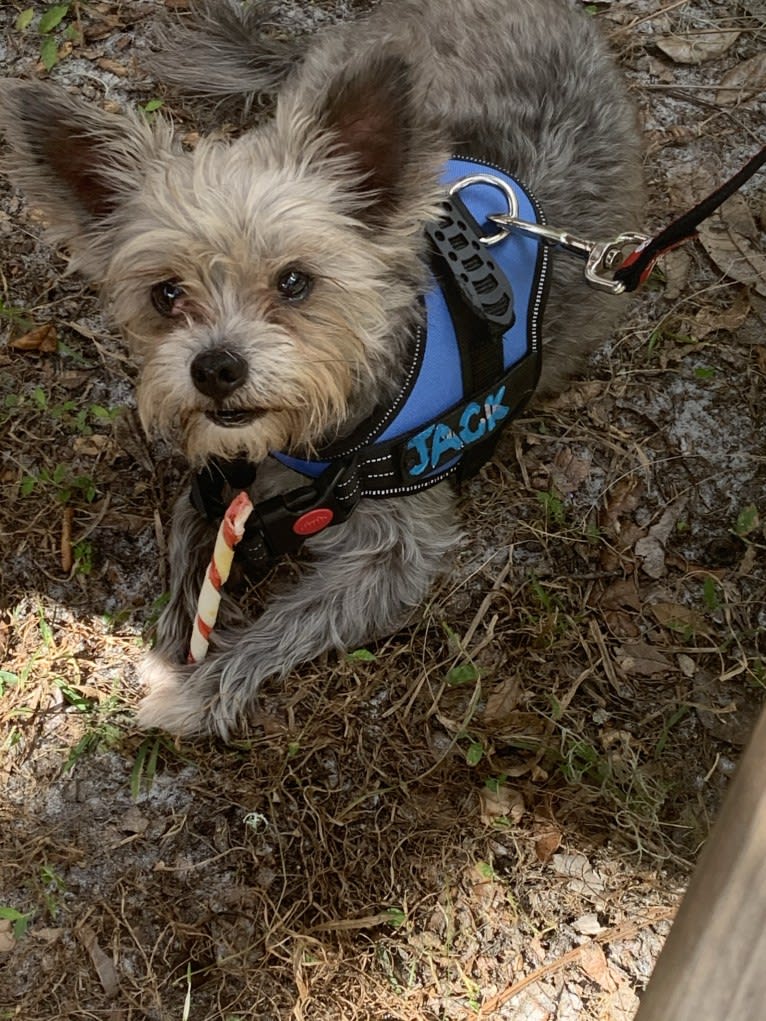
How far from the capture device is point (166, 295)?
2.88 meters

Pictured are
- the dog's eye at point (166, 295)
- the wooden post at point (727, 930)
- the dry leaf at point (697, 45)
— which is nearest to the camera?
the wooden post at point (727, 930)

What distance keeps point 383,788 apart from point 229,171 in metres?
2.19

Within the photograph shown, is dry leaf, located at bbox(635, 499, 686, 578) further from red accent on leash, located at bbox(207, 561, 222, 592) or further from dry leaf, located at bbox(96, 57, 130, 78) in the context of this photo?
dry leaf, located at bbox(96, 57, 130, 78)

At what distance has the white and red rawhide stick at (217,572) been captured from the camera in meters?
3.34

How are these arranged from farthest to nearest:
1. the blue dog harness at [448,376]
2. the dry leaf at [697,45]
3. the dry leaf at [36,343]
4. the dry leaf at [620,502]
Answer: the dry leaf at [697,45] < the dry leaf at [36,343] < the dry leaf at [620,502] < the blue dog harness at [448,376]

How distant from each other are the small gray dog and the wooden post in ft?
5.87

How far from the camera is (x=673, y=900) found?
327 cm

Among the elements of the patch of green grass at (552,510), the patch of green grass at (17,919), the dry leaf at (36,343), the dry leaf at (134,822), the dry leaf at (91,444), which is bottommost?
the patch of green grass at (17,919)

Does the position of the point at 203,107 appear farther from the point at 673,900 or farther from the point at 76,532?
the point at 673,900

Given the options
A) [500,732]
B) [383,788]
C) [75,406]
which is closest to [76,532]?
[75,406]

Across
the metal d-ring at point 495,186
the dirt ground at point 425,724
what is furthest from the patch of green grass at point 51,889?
the metal d-ring at point 495,186

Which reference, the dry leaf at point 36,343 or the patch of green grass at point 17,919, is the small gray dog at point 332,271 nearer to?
the patch of green grass at point 17,919

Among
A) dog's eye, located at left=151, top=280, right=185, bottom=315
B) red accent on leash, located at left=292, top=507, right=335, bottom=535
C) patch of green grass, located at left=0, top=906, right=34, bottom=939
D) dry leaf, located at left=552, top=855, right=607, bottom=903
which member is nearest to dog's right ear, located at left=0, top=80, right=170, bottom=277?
dog's eye, located at left=151, top=280, right=185, bottom=315

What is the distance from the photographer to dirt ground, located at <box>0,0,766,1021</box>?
3.20m
